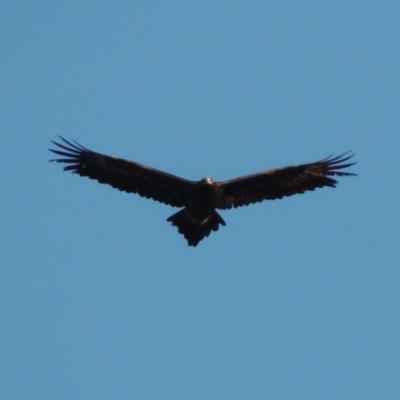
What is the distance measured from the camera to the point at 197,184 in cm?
2127

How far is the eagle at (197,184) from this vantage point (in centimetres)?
2127

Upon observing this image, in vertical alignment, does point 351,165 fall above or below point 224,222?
above

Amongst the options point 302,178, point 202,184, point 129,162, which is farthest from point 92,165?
point 302,178

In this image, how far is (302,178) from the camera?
2223 cm

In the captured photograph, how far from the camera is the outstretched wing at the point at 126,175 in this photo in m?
21.6

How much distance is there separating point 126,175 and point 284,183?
299cm

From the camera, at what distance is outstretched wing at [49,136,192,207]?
21.6m

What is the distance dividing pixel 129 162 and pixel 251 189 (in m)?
2.37

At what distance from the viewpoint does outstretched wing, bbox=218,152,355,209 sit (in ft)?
72.3

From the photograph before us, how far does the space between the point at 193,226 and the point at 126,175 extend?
1649mm

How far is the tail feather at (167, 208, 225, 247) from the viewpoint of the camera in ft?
69.6

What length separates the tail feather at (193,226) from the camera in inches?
835

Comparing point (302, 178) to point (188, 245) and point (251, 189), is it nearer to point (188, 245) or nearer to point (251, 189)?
point (251, 189)

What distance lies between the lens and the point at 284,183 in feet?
73.0
